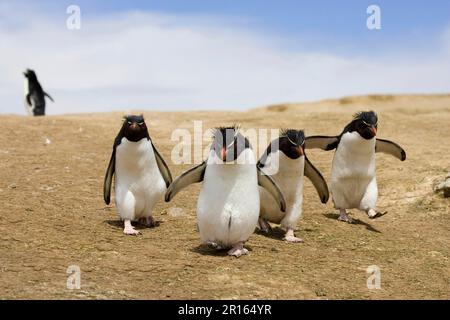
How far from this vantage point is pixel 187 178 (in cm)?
576

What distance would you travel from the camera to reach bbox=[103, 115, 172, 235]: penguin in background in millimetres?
6422

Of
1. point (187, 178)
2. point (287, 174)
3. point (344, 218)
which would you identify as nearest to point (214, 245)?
point (187, 178)

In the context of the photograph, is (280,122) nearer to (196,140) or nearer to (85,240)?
(196,140)

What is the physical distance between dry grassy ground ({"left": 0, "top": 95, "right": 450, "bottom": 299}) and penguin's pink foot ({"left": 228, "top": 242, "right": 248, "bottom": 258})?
0.07 metres

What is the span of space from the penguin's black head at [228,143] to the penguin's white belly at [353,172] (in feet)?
8.72

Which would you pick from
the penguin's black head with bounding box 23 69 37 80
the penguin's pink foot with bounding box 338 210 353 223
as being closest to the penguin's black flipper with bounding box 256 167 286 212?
the penguin's pink foot with bounding box 338 210 353 223

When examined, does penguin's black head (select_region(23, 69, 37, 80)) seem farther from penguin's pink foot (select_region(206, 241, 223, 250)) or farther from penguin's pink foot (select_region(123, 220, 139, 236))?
penguin's pink foot (select_region(206, 241, 223, 250))

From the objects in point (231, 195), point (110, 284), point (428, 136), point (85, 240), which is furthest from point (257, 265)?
point (428, 136)

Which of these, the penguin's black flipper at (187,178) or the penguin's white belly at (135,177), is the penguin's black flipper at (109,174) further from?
the penguin's black flipper at (187,178)

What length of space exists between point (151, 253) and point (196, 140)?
29.5 ft

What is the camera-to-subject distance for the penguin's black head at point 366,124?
291 inches

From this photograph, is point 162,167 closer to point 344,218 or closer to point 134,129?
point 134,129

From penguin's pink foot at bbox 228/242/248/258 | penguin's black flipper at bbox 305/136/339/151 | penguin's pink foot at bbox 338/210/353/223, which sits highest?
penguin's black flipper at bbox 305/136/339/151

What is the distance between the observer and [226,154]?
5.31 m
